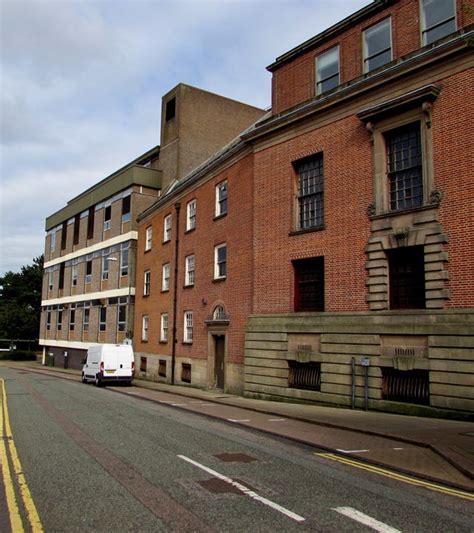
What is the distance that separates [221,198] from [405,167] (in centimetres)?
1127

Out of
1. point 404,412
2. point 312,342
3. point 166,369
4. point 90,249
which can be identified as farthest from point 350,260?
point 90,249

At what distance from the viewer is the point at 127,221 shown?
39.7 metres

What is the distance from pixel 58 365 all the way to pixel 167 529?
49.3 metres

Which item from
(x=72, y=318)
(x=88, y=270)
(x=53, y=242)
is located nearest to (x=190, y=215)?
(x=88, y=270)

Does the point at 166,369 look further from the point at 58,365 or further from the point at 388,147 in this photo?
the point at 58,365

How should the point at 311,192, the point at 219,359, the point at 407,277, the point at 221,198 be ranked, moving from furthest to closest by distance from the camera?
the point at 221,198
the point at 219,359
the point at 311,192
the point at 407,277

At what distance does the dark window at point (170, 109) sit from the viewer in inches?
1564

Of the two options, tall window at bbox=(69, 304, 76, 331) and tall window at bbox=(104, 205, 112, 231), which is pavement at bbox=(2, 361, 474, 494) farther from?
tall window at bbox=(69, 304, 76, 331)

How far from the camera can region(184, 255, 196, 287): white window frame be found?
28328 millimetres

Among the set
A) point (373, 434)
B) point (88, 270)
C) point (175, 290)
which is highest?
point (88, 270)

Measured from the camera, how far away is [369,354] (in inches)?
617

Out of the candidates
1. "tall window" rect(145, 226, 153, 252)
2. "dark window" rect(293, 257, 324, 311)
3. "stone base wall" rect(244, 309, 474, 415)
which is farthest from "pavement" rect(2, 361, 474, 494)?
"tall window" rect(145, 226, 153, 252)

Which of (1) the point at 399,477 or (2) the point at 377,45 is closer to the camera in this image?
(1) the point at 399,477

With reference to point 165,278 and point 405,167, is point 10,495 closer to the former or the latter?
point 405,167
